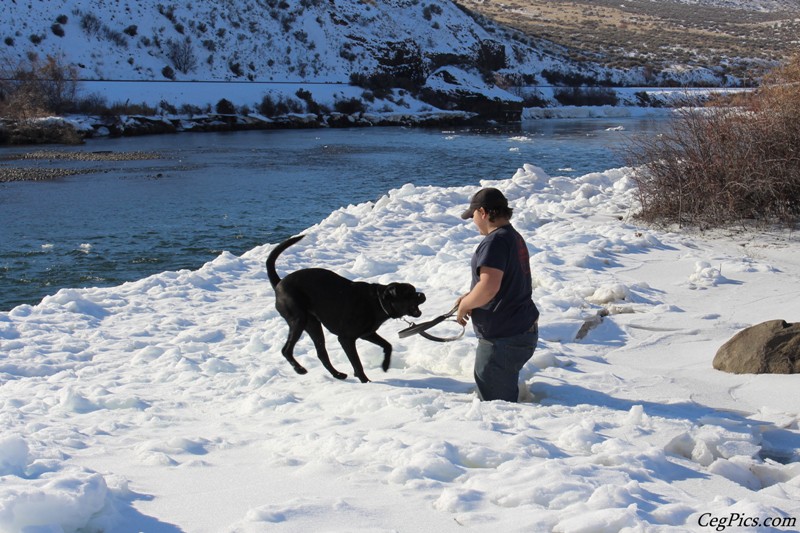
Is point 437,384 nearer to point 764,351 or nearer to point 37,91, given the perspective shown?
point 764,351

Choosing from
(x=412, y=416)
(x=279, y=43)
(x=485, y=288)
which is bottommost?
(x=412, y=416)

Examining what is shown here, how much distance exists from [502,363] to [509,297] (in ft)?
1.39

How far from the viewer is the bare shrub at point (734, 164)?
11820 millimetres

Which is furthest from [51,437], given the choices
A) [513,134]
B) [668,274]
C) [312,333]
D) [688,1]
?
[688,1]

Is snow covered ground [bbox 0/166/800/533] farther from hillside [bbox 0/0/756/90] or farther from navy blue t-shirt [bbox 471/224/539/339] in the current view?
hillside [bbox 0/0/756/90]

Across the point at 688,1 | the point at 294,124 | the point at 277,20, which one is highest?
the point at 688,1

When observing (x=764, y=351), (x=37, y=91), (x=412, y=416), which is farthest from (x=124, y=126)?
(x=764, y=351)

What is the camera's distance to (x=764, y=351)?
5.73 meters

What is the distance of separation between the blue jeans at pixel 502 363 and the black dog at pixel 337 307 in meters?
0.72

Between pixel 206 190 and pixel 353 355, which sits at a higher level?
pixel 353 355

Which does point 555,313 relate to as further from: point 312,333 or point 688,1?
point 688,1

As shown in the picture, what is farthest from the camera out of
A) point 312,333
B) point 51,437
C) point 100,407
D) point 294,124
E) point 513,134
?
point 294,124

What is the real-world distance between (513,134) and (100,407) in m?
41.7

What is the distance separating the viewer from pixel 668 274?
944 centimetres
